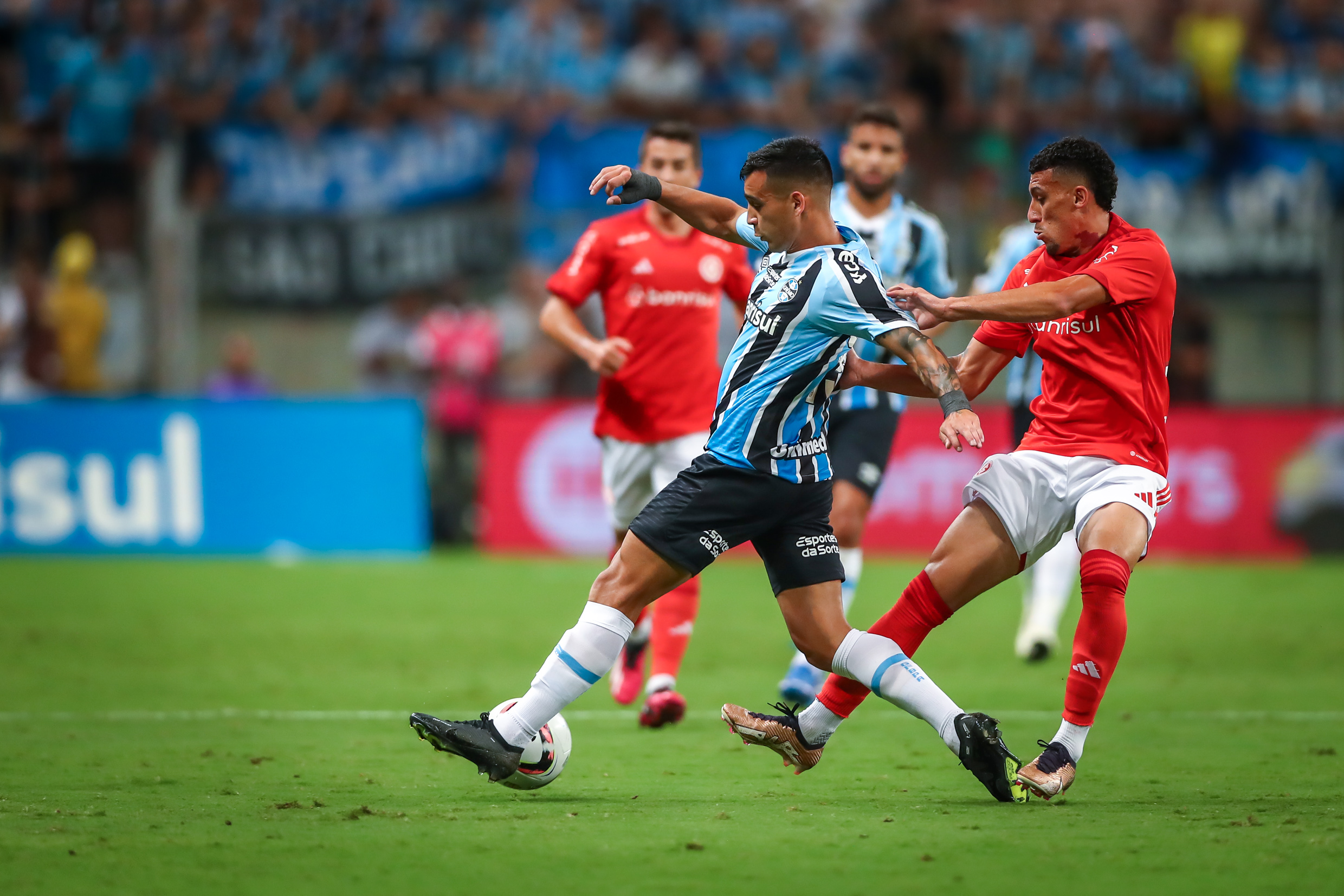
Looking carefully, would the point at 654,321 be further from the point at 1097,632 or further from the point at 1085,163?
the point at 1097,632

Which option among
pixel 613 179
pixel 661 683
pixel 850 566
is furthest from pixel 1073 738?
pixel 850 566

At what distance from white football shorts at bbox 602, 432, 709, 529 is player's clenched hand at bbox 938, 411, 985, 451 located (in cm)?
282

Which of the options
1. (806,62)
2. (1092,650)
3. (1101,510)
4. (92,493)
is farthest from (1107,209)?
(806,62)

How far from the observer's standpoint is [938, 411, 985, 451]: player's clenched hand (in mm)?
5234

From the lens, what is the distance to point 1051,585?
369 inches

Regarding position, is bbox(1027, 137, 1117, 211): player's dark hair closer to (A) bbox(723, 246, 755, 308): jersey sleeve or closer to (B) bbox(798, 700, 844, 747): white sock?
(B) bbox(798, 700, 844, 747): white sock

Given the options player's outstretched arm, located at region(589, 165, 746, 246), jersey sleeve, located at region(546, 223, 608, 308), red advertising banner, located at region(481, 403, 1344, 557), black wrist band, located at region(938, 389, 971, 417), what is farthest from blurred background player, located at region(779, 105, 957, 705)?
red advertising banner, located at region(481, 403, 1344, 557)

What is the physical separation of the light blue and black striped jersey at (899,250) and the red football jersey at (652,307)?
857 millimetres

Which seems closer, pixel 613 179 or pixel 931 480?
pixel 613 179

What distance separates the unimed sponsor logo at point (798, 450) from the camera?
5664 millimetres

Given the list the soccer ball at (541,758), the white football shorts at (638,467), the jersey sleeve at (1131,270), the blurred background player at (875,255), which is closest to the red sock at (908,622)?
the soccer ball at (541,758)

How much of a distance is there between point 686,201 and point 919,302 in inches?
42.6

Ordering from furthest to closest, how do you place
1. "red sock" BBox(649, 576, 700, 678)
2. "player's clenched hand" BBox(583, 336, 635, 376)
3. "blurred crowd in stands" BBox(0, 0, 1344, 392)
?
"blurred crowd in stands" BBox(0, 0, 1344, 392), "red sock" BBox(649, 576, 700, 678), "player's clenched hand" BBox(583, 336, 635, 376)

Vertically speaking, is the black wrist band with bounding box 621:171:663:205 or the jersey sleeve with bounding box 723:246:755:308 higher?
the black wrist band with bounding box 621:171:663:205
